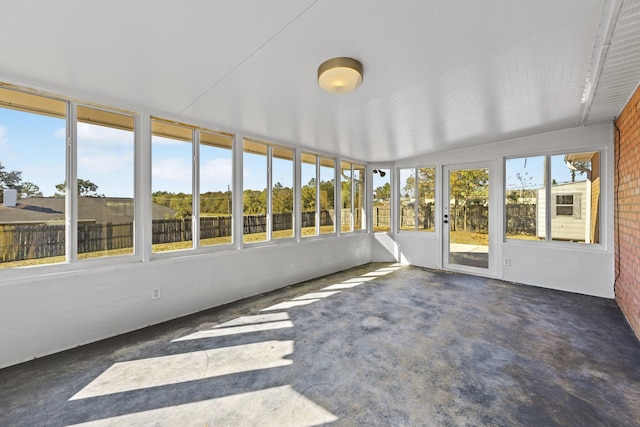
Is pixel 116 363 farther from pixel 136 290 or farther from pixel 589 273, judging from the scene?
pixel 589 273

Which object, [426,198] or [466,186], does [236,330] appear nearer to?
[426,198]

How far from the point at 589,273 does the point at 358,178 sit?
422 cm

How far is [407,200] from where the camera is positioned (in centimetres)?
630

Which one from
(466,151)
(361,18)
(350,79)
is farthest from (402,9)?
(466,151)

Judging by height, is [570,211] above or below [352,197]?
below

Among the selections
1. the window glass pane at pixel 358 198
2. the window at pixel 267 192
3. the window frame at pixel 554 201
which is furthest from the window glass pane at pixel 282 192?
the window frame at pixel 554 201

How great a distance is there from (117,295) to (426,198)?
549 cm

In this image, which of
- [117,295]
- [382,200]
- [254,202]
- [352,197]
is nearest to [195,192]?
[254,202]

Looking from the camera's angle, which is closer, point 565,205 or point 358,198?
point 565,205

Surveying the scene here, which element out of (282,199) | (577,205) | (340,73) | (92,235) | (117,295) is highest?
(340,73)

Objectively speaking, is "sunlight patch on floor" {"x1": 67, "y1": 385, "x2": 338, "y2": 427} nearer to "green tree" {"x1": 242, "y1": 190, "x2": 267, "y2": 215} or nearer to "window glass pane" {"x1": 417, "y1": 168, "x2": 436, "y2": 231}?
"green tree" {"x1": 242, "y1": 190, "x2": 267, "y2": 215}

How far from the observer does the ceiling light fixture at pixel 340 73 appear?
2.12 meters

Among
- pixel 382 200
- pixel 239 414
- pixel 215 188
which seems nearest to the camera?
pixel 239 414

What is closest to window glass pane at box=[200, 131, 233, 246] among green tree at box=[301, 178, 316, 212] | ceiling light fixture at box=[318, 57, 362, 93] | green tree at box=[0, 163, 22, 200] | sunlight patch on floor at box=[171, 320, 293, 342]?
sunlight patch on floor at box=[171, 320, 293, 342]
